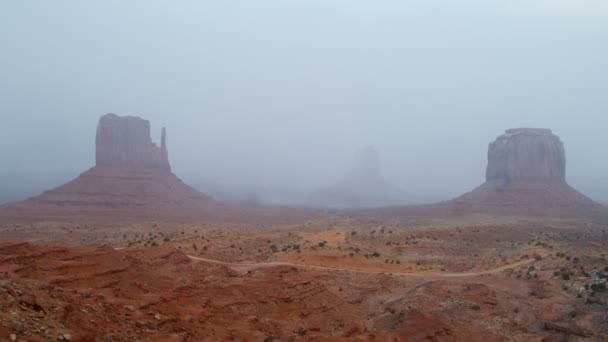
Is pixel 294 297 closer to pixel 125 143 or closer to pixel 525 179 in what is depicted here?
pixel 125 143

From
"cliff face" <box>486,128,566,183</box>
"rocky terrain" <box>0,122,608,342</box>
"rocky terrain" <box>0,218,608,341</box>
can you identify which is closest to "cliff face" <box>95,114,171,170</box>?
"rocky terrain" <box>0,122,608,342</box>

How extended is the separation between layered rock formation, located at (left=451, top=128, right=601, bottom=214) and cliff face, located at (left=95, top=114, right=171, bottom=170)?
66.4m

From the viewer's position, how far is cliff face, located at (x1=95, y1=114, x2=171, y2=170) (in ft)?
297

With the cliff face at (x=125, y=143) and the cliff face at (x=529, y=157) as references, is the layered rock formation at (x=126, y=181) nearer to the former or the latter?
the cliff face at (x=125, y=143)

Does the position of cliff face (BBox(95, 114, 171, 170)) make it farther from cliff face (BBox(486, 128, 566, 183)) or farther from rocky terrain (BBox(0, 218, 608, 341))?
cliff face (BBox(486, 128, 566, 183))

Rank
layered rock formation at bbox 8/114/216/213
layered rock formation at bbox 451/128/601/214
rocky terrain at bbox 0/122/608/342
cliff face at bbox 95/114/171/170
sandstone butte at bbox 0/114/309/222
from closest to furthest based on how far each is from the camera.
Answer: rocky terrain at bbox 0/122/608/342, sandstone butte at bbox 0/114/309/222, layered rock formation at bbox 8/114/216/213, layered rock formation at bbox 451/128/601/214, cliff face at bbox 95/114/171/170

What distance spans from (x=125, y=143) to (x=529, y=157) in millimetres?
86748

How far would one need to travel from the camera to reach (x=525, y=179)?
9231 cm

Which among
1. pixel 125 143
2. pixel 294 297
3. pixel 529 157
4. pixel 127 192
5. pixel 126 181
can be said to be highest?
pixel 125 143

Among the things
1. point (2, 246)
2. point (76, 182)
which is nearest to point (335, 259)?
point (2, 246)

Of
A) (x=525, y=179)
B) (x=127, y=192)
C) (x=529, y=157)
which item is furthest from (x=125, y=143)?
(x=529, y=157)

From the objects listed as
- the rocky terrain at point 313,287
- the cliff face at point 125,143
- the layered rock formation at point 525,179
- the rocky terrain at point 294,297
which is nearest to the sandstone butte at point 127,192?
the cliff face at point 125,143

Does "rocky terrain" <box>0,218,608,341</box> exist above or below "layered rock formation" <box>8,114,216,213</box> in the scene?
below

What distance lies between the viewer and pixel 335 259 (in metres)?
32.1
